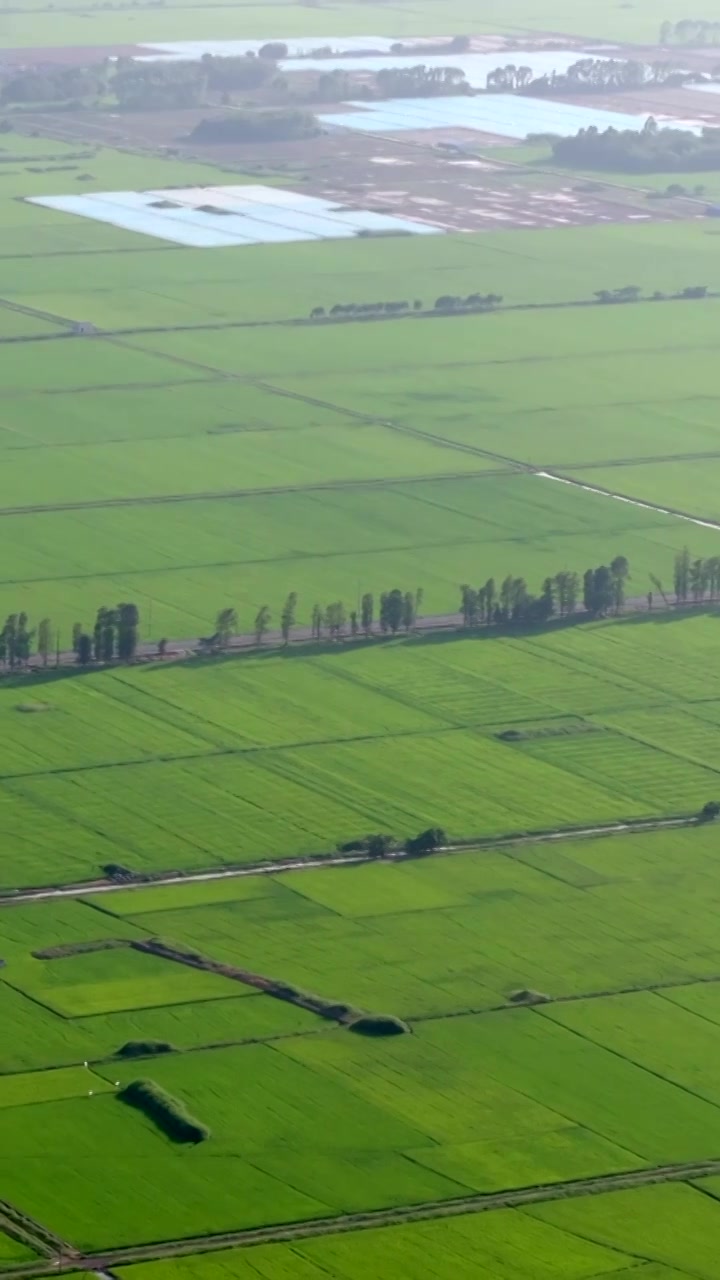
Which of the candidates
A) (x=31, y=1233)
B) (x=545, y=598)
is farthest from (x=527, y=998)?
(x=545, y=598)

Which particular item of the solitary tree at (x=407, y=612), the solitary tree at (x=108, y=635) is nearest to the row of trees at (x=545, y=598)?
the solitary tree at (x=407, y=612)

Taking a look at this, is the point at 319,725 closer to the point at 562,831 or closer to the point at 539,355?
the point at 562,831

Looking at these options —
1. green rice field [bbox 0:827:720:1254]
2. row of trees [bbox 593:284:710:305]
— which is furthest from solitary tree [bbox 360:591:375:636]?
row of trees [bbox 593:284:710:305]

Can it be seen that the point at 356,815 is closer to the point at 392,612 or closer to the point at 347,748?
the point at 347,748

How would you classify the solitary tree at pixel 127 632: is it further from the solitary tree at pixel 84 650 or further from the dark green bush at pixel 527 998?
the dark green bush at pixel 527 998

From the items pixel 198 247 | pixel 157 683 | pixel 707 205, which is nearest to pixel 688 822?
pixel 157 683

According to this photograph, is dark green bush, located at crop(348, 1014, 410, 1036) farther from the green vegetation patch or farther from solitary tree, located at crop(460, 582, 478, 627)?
solitary tree, located at crop(460, 582, 478, 627)
